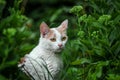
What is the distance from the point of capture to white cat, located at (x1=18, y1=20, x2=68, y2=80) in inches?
214

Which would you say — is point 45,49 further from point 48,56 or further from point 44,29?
point 44,29

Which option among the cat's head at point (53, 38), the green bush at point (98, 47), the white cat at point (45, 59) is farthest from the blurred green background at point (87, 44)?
the cat's head at point (53, 38)

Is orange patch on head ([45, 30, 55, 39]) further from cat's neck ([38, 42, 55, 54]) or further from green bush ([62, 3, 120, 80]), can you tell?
green bush ([62, 3, 120, 80])

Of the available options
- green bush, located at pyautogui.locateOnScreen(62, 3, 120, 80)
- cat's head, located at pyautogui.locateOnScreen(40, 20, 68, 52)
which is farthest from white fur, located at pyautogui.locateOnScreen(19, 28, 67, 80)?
green bush, located at pyautogui.locateOnScreen(62, 3, 120, 80)

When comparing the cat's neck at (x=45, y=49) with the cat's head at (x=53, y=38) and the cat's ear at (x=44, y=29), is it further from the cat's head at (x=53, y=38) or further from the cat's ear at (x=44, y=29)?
the cat's ear at (x=44, y=29)

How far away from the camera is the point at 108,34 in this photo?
223 inches

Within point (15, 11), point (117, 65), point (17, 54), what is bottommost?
point (117, 65)

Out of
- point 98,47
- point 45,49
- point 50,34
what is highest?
point 50,34

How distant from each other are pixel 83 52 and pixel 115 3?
617 mm

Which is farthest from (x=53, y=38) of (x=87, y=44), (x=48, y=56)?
(x=87, y=44)

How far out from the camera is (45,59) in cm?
547

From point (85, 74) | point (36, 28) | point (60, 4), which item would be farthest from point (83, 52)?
point (60, 4)

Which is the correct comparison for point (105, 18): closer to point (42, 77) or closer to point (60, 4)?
point (42, 77)

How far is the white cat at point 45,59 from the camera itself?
5.43 m
